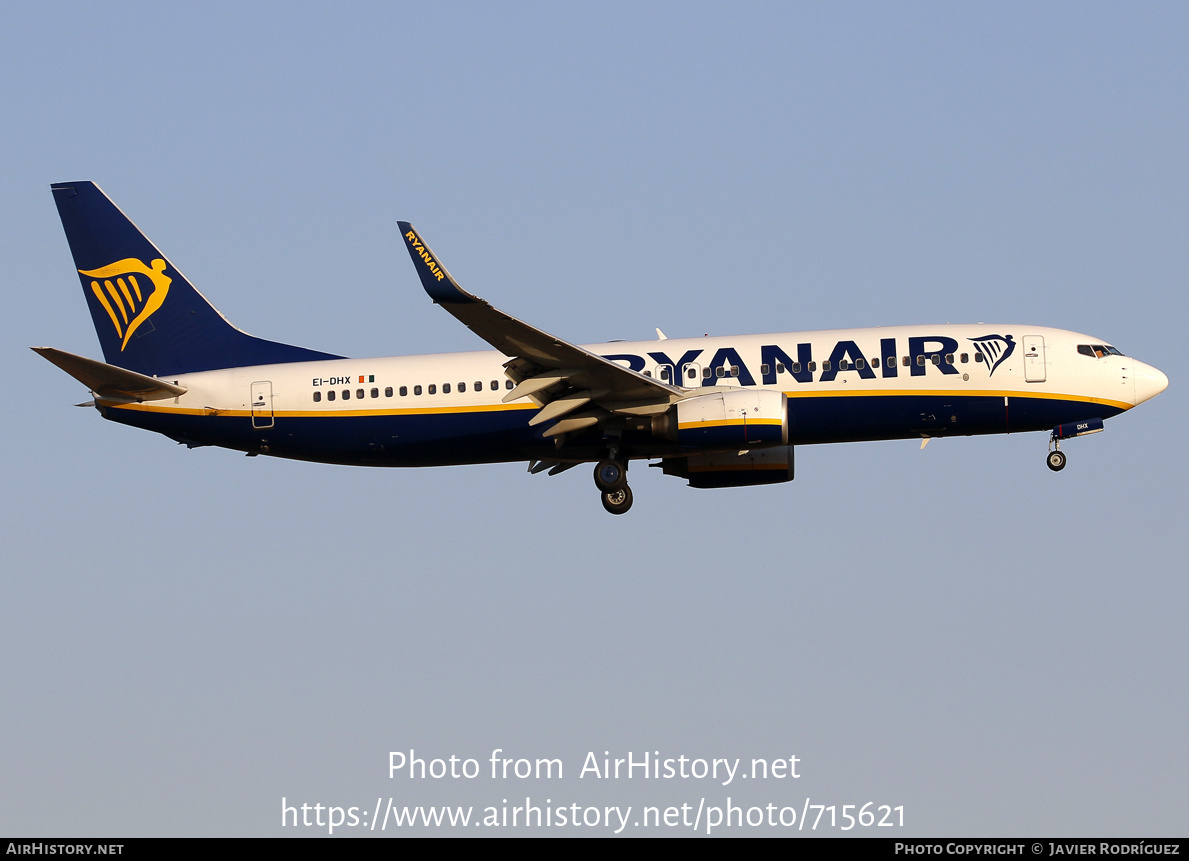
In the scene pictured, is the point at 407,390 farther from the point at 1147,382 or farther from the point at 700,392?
the point at 1147,382

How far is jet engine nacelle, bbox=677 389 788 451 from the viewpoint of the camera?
36.7 meters

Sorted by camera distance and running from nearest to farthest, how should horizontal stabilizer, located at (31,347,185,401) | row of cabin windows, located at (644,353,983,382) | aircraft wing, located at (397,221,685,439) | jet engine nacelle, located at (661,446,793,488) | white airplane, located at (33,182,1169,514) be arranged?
1. aircraft wing, located at (397,221,685,439)
2. white airplane, located at (33,182,1169,514)
3. horizontal stabilizer, located at (31,347,185,401)
4. row of cabin windows, located at (644,353,983,382)
5. jet engine nacelle, located at (661,446,793,488)

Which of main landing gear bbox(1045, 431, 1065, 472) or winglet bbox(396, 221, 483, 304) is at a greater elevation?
winglet bbox(396, 221, 483, 304)

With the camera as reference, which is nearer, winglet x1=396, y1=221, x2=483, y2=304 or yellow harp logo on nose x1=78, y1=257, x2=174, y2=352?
winglet x1=396, y1=221, x2=483, y2=304

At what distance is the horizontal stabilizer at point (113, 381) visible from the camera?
124ft

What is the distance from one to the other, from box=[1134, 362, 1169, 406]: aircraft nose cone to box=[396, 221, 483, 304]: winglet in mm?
18900

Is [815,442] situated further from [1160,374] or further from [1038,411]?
[1160,374]

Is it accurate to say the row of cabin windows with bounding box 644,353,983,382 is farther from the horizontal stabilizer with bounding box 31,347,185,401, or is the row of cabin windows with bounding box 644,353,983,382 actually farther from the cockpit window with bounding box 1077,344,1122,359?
the horizontal stabilizer with bounding box 31,347,185,401

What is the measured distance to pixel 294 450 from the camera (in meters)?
40.7

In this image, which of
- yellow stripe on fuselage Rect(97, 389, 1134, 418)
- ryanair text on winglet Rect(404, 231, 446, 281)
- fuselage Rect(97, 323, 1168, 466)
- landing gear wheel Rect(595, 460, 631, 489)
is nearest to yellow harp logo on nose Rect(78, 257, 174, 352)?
fuselage Rect(97, 323, 1168, 466)

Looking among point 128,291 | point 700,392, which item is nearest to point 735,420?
point 700,392

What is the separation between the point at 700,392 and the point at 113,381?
16.1 meters

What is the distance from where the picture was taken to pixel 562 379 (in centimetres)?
3744

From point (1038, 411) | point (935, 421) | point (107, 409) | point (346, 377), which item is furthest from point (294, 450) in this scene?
point (1038, 411)
